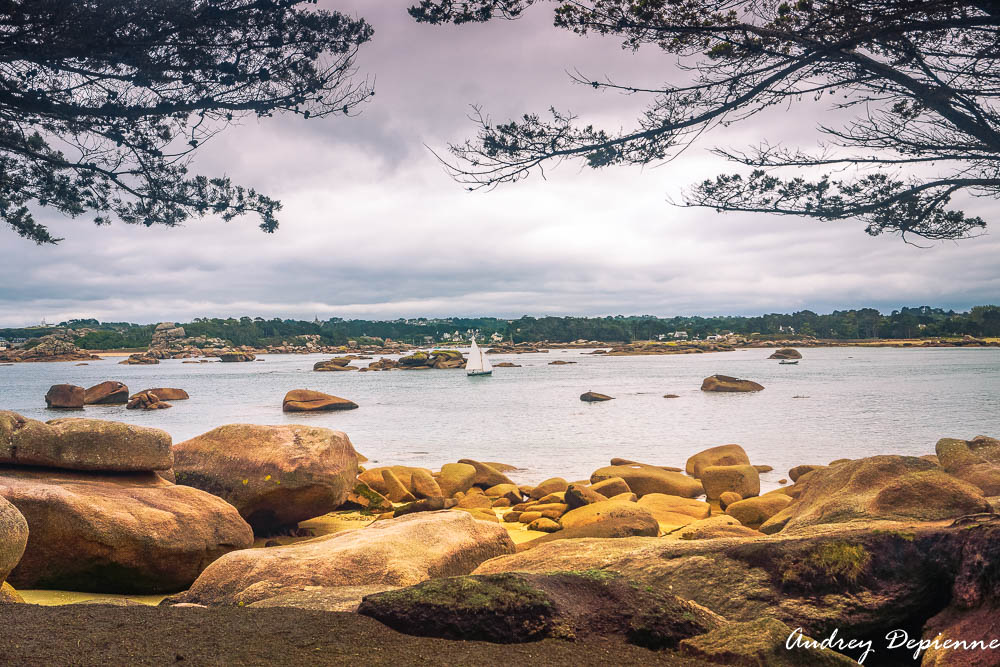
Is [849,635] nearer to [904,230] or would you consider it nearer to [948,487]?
[948,487]

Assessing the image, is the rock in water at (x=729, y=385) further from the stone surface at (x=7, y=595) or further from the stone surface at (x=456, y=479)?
the stone surface at (x=7, y=595)

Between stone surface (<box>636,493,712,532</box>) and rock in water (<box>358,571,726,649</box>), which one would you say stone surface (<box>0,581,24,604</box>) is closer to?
rock in water (<box>358,571,726,649</box>)

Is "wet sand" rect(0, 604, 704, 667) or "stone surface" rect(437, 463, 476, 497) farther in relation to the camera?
"stone surface" rect(437, 463, 476, 497)

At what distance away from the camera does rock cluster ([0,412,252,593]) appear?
24.1ft

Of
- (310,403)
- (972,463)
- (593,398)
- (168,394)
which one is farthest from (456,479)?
(168,394)

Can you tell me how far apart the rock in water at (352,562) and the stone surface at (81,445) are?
2.91 m

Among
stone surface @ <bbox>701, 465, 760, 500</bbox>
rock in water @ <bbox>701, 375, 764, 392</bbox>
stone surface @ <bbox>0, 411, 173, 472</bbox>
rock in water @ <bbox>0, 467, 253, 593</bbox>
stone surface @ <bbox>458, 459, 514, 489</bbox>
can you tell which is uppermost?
stone surface @ <bbox>0, 411, 173, 472</bbox>

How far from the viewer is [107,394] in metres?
47.7

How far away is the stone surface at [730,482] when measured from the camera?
1430 centimetres

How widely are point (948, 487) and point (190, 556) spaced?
8.24 metres

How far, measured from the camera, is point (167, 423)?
36000mm

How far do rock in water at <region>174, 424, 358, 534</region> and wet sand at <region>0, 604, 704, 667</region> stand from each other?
592cm

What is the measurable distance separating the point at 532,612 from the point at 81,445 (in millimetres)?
7097

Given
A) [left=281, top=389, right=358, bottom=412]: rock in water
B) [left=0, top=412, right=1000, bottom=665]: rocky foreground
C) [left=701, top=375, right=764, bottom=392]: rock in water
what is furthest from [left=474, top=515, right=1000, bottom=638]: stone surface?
[left=701, top=375, right=764, bottom=392]: rock in water
